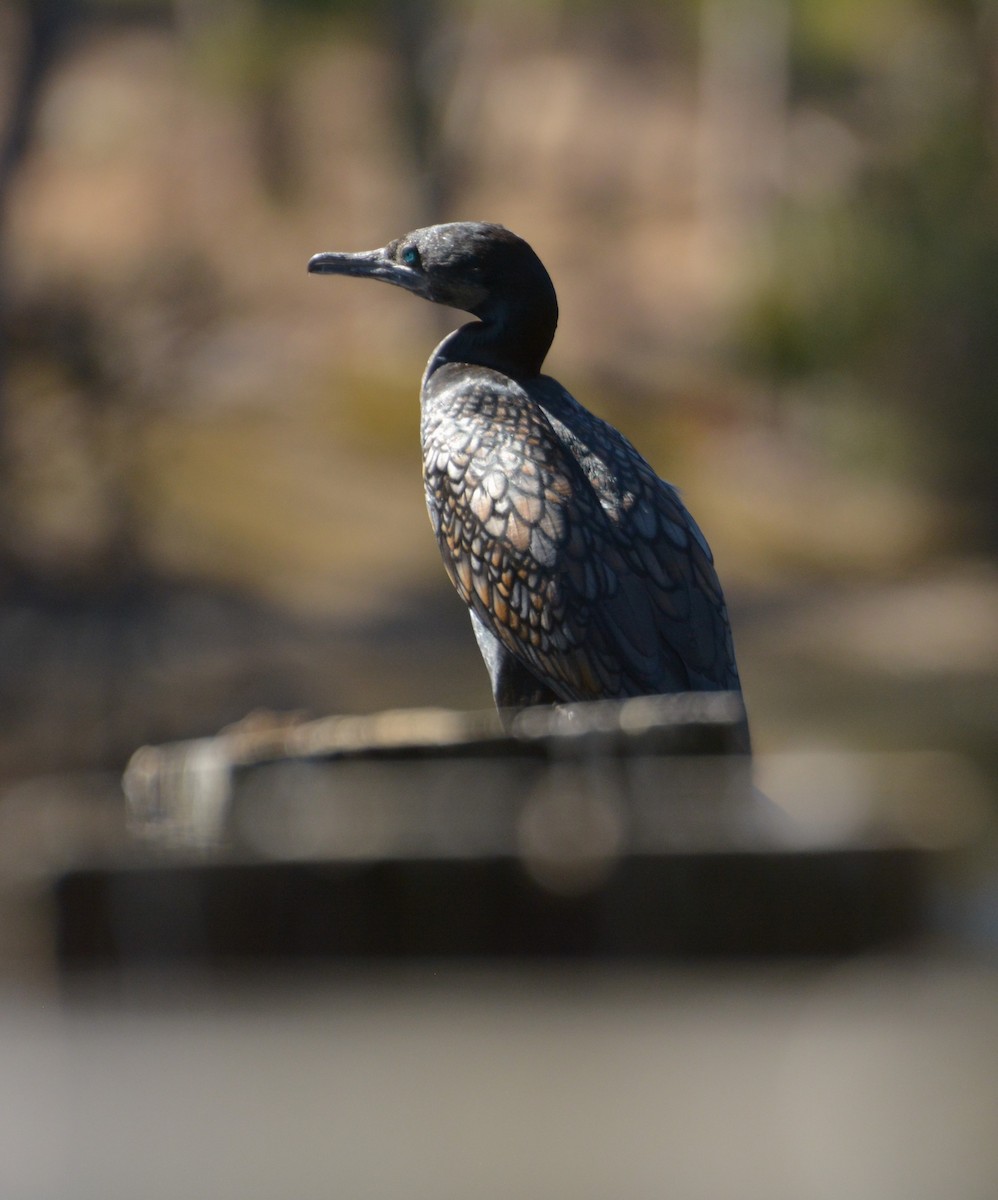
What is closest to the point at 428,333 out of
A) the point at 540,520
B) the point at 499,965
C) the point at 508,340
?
the point at 508,340

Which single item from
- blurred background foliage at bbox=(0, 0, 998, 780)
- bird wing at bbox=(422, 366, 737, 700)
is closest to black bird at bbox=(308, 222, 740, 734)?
bird wing at bbox=(422, 366, 737, 700)

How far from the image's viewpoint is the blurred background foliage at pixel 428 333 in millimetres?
19172

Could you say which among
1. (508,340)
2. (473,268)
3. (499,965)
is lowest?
(499,965)

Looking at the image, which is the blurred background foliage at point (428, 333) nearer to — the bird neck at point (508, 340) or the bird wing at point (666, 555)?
the bird neck at point (508, 340)

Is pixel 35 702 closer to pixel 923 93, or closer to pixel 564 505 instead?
pixel 564 505

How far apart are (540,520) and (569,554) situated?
0.11m

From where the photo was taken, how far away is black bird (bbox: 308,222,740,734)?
4164mm

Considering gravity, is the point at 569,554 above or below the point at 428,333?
below

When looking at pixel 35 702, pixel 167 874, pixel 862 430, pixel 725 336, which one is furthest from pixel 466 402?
pixel 725 336

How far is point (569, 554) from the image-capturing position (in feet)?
13.7

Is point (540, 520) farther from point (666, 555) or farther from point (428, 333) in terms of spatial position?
point (428, 333)

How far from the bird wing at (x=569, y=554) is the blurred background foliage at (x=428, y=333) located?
474 inches

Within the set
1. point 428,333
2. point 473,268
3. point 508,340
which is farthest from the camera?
point 428,333

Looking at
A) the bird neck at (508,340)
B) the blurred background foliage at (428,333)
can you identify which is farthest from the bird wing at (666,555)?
the blurred background foliage at (428,333)
